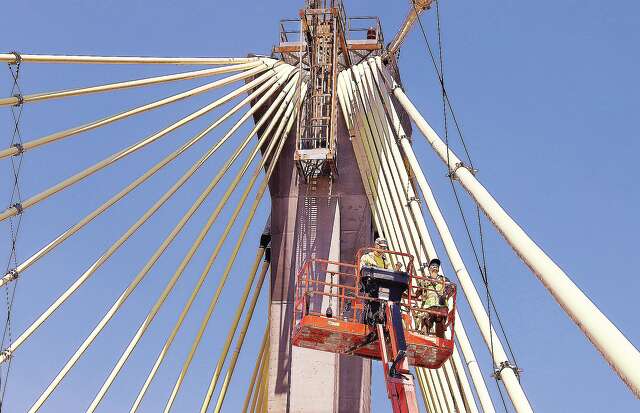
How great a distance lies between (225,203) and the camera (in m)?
25.9

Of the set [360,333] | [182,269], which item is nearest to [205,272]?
[182,269]

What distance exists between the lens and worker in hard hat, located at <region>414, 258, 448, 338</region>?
714 inches

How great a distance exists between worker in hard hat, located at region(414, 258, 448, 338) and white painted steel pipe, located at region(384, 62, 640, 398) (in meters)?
1.78

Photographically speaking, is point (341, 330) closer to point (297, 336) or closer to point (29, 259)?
point (297, 336)

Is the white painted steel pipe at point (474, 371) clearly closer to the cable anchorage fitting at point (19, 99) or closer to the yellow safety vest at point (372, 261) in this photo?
the yellow safety vest at point (372, 261)

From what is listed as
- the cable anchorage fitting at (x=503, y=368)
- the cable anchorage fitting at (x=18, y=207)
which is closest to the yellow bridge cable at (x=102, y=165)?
the cable anchorage fitting at (x=18, y=207)

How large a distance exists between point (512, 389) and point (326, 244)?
11.8m

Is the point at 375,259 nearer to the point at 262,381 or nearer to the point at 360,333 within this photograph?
the point at 360,333

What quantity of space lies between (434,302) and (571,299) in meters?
7.26

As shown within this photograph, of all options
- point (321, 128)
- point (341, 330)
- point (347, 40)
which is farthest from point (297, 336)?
point (347, 40)

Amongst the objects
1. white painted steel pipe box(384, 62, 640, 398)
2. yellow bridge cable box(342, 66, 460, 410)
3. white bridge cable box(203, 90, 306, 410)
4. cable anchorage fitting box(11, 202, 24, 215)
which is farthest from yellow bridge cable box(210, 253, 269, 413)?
white painted steel pipe box(384, 62, 640, 398)

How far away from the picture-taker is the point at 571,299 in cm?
1094

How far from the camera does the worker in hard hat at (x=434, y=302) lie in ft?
59.5

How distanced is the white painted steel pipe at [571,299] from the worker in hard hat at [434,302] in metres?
1.78
